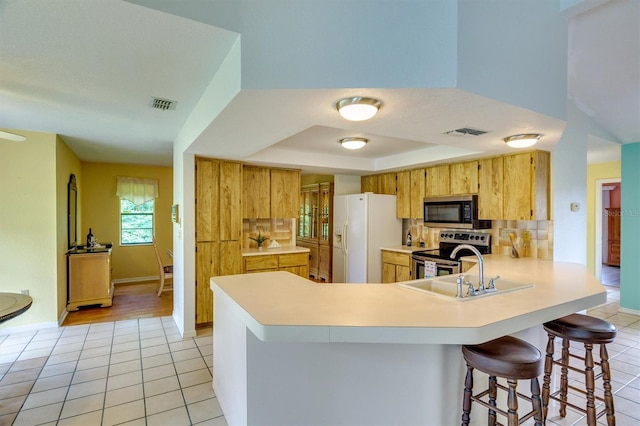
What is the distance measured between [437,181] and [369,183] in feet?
5.02

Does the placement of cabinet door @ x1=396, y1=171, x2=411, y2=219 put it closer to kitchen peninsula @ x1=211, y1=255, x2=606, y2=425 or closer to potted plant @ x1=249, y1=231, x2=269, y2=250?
potted plant @ x1=249, y1=231, x2=269, y2=250

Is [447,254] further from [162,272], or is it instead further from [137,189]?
[137,189]

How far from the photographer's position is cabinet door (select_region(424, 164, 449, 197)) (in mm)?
4473

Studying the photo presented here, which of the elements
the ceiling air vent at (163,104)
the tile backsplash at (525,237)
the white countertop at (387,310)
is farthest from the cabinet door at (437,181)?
the ceiling air vent at (163,104)

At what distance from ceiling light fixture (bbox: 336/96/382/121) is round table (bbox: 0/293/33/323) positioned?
2.55 meters

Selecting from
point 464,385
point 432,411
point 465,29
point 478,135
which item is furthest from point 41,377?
point 478,135

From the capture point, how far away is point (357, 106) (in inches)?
70.0

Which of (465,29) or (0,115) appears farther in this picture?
(0,115)

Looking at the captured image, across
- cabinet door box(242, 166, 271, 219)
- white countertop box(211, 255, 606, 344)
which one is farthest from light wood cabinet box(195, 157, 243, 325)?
white countertop box(211, 255, 606, 344)

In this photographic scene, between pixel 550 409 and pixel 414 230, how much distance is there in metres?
3.23

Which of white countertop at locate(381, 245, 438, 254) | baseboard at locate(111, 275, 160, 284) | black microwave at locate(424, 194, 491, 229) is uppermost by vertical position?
black microwave at locate(424, 194, 491, 229)

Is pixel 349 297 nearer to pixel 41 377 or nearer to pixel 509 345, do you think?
pixel 509 345

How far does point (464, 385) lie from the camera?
5.81 feet

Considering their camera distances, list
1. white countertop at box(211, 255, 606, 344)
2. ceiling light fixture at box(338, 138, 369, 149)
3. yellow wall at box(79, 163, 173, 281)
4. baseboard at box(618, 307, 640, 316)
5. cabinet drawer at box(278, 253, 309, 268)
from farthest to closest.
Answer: yellow wall at box(79, 163, 173, 281)
cabinet drawer at box(278, 253, 309, 268)
baseboard at box(618, 307, 640, 316)
ceiling light fixture at box(338, 138, 369, 149)
white countertop at box(211, 255, 606, 344)
